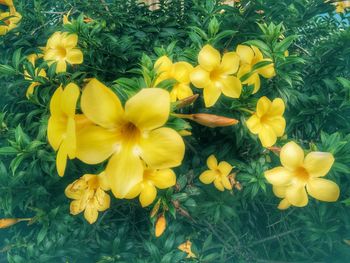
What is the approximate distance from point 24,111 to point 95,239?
2.47ft

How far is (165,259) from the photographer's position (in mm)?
1598

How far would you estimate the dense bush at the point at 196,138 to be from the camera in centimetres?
144

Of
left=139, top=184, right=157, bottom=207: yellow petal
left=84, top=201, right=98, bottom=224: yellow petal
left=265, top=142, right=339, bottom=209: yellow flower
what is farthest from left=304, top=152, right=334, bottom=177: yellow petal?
left=84, top=201, right=98, bottom=224: yellow petal

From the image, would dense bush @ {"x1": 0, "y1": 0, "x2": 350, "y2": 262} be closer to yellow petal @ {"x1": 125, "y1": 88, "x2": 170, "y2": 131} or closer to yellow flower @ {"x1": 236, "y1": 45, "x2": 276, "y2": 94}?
yellow flower @ {"x1": 236, "y1": 45, "x2": 276, "y2": 94}

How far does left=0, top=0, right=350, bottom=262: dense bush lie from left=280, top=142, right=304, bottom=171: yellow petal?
1 cm

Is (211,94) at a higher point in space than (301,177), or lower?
higher

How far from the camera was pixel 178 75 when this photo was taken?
131 cm

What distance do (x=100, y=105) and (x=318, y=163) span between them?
792 millimetres

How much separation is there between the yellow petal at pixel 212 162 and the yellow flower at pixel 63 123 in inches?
29.0

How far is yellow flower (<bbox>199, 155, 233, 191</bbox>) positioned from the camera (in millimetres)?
1505

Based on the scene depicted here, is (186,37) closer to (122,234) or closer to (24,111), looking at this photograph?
(24,111)

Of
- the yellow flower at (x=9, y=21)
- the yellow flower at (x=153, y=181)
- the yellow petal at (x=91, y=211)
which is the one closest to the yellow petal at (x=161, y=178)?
the yellow flower at (x=153, y=181)

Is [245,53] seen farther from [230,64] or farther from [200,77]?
[200,77]

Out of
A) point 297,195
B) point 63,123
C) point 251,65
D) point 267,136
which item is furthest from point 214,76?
point 63,123
